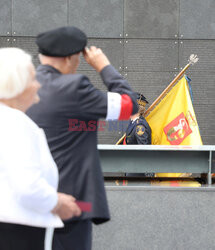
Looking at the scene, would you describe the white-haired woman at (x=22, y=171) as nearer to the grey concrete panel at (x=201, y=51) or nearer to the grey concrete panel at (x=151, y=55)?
the grey concrete panel at (x=151, y=55)

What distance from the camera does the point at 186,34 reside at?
27.7 feet

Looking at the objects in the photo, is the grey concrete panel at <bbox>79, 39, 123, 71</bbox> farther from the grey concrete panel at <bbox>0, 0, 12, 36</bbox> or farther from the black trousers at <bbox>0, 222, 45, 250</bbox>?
the black trousers at <bbox>0, 222, 45, 250</bbox>

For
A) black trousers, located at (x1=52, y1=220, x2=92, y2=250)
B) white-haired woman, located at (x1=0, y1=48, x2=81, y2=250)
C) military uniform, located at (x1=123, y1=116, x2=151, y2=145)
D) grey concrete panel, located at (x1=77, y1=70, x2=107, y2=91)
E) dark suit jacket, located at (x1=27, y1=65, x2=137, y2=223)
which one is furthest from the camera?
grey concrete panel, located at (x1=77, y1=70, x2=107, y2=91)

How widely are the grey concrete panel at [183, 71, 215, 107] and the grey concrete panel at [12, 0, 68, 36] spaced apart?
2553 millimetres

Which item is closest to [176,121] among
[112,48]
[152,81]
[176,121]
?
[176,121]

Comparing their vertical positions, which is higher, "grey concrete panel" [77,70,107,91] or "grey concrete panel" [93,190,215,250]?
"grey concrete panel" [77,70,107,91]

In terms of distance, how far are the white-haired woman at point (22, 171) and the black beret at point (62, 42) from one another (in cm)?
47

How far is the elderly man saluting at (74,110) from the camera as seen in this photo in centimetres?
205

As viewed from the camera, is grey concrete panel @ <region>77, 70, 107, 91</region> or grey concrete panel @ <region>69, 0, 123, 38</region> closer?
grey concrete panel @ <region>69, 0, 123, 38</region>

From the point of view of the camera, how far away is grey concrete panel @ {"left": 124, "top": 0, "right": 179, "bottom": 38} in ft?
27.7

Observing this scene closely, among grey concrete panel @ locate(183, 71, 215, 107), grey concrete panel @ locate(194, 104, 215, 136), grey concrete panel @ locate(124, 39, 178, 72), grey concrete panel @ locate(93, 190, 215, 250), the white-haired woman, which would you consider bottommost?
grey concrete panel @ locate(93, 190, 215, 250)

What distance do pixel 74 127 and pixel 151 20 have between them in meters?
6.69

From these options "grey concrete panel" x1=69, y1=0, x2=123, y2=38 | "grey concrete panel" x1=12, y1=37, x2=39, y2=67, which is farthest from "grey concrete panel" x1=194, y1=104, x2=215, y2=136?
"grey concrete panel" x1=12, y1=37, x2=39, y2=67

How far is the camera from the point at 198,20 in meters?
8.42
